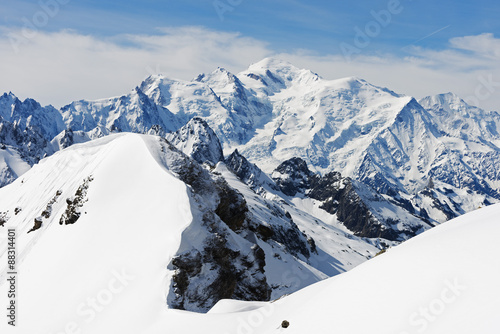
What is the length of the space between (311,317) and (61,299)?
71.9ft

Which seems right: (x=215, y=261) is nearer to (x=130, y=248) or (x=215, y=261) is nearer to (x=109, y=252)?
(x=130, y=248)

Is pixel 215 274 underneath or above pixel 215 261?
underneath

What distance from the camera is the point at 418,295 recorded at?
1427cm

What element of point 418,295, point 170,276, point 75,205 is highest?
point 75,205

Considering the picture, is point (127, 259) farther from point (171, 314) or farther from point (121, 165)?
point (121, 165)

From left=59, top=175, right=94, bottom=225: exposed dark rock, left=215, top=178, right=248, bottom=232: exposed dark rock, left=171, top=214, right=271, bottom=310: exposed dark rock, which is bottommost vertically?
left=171, top=214, right=271, bottom=310: exposed dark rock

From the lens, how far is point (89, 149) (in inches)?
2554

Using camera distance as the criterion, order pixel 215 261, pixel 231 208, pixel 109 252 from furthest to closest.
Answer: pixel 231 208
pixel 215 261
pixel 109 252

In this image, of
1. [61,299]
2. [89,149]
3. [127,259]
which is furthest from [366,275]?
[89,149]

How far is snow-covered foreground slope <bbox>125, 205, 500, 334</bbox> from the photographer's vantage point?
41.8 ft

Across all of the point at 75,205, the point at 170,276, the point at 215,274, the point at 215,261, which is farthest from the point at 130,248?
the point at 75,205

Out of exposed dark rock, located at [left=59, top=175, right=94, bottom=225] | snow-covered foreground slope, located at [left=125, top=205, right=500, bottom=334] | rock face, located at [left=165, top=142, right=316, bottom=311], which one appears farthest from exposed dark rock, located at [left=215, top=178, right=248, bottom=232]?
snow-covered foreground slope, located at [left=125, top=205, right=500, bottom=334]

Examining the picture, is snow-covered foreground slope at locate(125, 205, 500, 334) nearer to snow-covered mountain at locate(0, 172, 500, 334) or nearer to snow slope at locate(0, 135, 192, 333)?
snow-covered mountain at locate(0, 172, 500, 334)

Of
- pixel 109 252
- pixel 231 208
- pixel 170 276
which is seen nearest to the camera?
pixel 170 276
